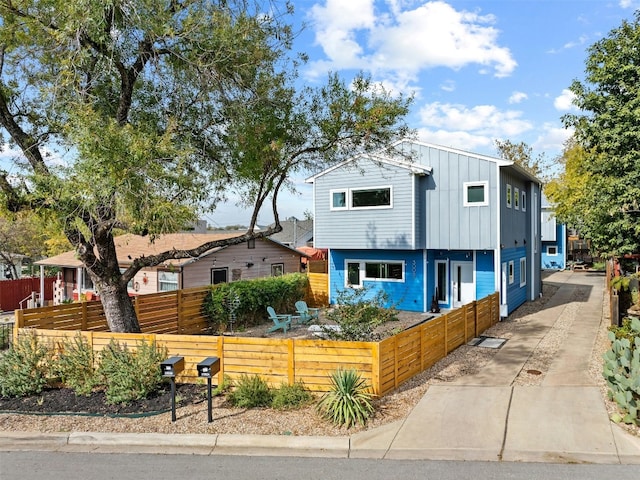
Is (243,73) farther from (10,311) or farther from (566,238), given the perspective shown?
(566,238)

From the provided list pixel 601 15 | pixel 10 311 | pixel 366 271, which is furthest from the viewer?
pixel 10 311

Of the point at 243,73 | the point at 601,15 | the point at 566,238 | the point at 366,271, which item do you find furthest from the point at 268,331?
the point at 566,238

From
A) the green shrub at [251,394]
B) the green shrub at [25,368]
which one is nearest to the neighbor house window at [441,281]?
the green shrub at [251,394]

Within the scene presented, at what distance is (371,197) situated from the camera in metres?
17.5

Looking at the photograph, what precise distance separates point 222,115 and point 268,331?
23.8 feet

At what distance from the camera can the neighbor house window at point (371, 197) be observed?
1712 centimetres

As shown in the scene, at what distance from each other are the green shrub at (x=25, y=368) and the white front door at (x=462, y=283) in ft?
44.6

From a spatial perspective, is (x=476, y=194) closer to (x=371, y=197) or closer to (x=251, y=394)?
(x=371, y=197)

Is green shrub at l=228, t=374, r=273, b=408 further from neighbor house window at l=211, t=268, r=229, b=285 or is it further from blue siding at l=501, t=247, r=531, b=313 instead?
neighbor house window at l=211, t=268, r=229, b=285

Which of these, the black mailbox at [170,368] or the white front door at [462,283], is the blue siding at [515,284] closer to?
the white front door at [462,283]

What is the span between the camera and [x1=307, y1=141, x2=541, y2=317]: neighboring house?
16.0 metres

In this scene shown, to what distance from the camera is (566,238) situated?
127ft

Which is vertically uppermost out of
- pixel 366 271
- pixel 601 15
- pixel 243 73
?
pixel 601 15

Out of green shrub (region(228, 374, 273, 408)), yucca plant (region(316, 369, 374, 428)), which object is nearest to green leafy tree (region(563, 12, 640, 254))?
yucca plant (region(316, 369, 374, 428))
